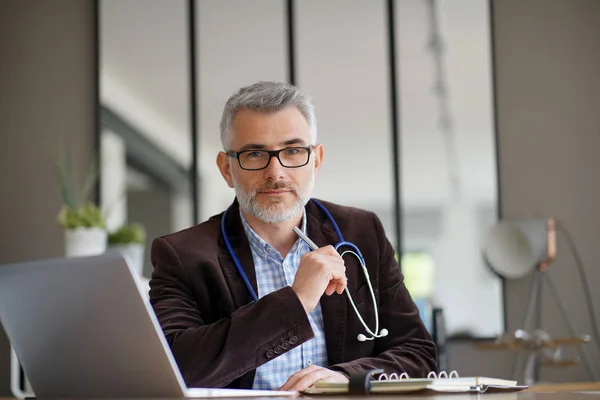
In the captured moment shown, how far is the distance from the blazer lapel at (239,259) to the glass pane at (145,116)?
2.87m

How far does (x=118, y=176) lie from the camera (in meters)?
5.07

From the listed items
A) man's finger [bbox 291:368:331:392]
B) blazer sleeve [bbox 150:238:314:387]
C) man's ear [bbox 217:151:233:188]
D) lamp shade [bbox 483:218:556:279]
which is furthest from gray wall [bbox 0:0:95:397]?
man's finger [bbox 291:368:331:392]

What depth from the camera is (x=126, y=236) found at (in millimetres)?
4598

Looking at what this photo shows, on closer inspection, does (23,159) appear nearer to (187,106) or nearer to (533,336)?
(187,106)

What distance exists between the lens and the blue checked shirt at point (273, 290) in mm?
2004

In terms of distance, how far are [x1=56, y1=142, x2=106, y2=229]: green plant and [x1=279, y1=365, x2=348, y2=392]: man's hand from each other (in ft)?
9.12

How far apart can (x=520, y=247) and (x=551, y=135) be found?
0.71 m

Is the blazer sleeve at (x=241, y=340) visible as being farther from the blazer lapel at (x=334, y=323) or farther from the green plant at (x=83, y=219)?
the green plant at (x=83, y=219)

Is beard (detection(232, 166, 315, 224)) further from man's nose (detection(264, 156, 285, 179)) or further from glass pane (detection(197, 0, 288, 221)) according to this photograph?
glass pane (detection(197, 0, 288, 221))

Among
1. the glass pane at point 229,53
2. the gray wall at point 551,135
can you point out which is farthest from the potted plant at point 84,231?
the gray wall at point 551,135

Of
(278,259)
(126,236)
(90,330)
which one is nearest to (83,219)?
(126,236)

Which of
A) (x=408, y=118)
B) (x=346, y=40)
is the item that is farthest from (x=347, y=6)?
(x=408, y=118)

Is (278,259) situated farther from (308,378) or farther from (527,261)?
(527,261)

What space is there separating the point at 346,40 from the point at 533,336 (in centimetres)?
192
